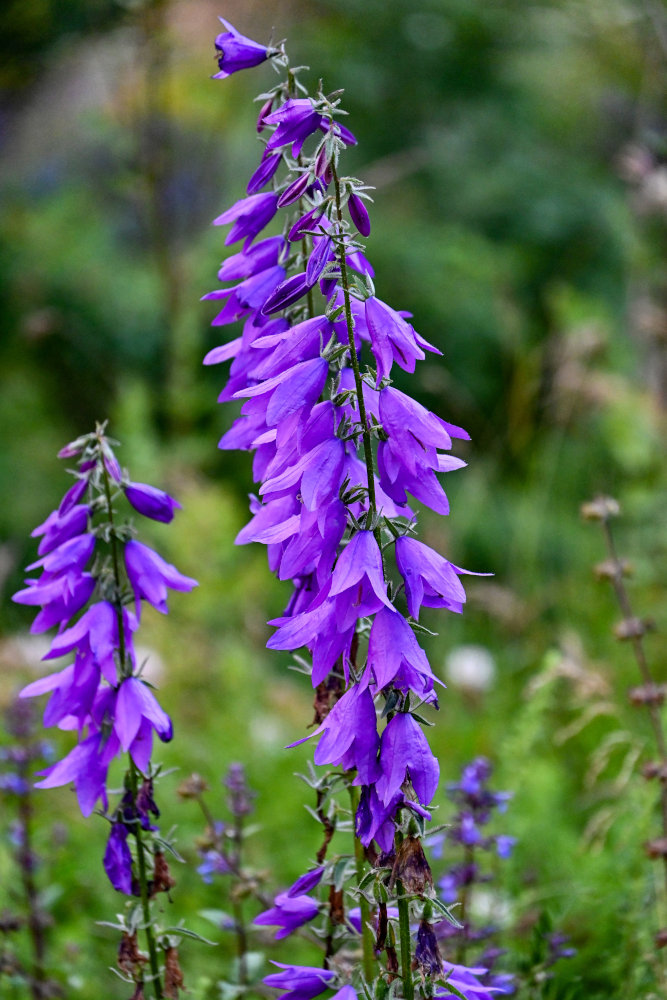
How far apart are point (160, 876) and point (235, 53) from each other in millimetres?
1188

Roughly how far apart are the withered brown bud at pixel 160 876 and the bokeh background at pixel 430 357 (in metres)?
0.71

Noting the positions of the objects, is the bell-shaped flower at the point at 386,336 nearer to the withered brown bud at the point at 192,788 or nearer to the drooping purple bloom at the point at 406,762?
the drooping purple bloom at the point at 406,762

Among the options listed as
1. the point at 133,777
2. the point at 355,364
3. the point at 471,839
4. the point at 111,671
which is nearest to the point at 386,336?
the point at 355,364

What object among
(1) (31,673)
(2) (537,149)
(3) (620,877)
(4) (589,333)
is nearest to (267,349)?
(3) (620,877)

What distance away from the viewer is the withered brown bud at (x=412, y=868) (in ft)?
3.89

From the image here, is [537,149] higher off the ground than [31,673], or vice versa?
[537,149]

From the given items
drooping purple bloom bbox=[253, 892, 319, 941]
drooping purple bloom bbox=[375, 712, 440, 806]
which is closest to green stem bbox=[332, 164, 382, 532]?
drooping purple bloom bbox=[375, 712, 440, 806]

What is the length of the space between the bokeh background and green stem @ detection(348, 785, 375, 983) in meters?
0.71

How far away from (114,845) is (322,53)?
231 inches

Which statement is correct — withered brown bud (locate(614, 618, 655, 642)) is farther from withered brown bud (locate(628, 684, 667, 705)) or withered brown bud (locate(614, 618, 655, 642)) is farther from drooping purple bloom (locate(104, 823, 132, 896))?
drooping purple bloom (locate(104, 823, 132, 896))

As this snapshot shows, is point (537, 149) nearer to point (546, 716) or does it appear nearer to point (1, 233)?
point (1, 233)

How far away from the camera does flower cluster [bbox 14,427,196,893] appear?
140 cm

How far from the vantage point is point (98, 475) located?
1.45 metres

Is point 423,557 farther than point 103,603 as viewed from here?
No
